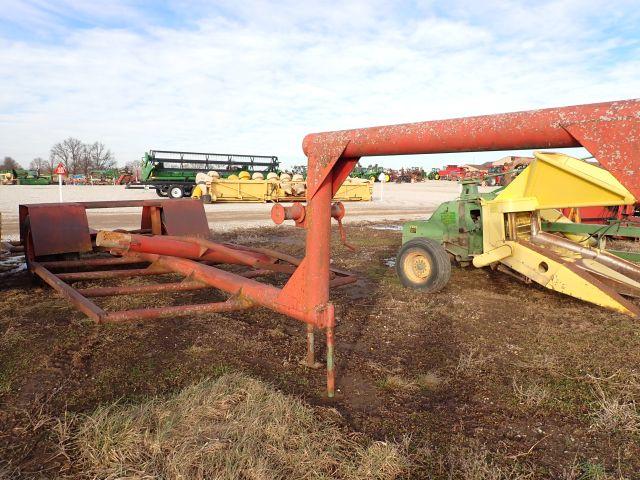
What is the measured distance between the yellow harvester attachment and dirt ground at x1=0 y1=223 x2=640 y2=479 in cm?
27

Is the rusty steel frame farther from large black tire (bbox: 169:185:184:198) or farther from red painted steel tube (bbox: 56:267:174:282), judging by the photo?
large black tire (bbox: 169:185:184:198)

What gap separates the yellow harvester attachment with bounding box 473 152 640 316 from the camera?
439 centimetres

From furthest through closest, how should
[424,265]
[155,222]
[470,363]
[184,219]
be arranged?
1. [155,222]
2. [184,219]
3. [424,265]
4. [470,363]

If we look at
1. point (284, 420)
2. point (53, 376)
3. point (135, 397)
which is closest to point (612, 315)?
point (284, 420)

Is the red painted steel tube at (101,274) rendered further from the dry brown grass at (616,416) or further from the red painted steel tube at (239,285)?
the dry brown grass at (616,416)

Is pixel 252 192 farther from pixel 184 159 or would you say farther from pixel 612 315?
pixel 612 315

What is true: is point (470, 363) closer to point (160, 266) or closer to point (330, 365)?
point (330, 365)

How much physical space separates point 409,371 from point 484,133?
183 centimetres

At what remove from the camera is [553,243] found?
5.45 m

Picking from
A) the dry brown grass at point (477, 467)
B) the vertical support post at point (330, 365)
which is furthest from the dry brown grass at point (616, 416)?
the vertical support post at point (330, 365)

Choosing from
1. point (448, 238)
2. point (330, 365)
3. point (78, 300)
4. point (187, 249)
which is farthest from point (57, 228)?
point (448, 238)

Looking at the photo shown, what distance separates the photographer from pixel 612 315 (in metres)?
4.36

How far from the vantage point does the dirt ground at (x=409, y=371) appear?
2246 millimetres

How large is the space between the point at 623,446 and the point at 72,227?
5198mm
